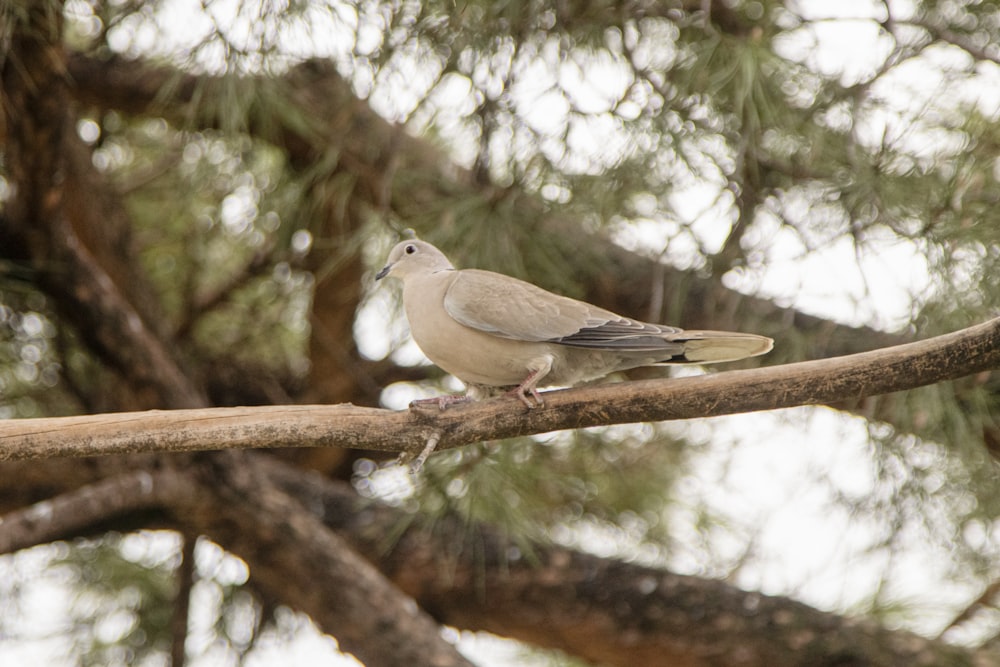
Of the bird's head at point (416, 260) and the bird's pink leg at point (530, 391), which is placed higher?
the bird's head at point (416, 260)

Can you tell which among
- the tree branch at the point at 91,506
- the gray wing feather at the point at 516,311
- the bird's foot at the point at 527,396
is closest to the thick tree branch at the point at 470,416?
the bird's foot at the point at 527,396

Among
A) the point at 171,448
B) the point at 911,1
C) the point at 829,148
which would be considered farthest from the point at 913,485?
the point at 171,448

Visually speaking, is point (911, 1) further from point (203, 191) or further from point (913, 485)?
point (203, 191)

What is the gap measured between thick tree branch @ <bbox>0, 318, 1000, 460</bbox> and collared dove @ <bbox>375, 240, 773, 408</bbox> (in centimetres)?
6

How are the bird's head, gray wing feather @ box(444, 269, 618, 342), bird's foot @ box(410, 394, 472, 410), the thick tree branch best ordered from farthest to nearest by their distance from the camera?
the bird's head → gray wing feather @ box(444, 269, 618, 342) → bird's foot @ box(410, 394, 472, 410) → the thick tree branch

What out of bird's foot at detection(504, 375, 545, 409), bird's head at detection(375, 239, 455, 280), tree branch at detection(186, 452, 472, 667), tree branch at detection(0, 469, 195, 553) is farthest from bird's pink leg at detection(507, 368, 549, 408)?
tree branch at detection(0, 469, 195, 553)

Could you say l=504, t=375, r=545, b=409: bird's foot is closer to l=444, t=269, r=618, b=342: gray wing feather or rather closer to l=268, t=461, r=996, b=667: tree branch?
l=444, t=269, r=618, b=342: gray wing feather

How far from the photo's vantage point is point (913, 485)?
2318 mm

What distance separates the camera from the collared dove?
160cm

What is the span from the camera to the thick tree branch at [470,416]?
1420mm

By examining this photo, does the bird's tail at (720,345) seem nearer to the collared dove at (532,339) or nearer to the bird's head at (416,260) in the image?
the collared dove at (532,339)

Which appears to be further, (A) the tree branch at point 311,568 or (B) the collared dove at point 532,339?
(A) the tree branch at point 311,568

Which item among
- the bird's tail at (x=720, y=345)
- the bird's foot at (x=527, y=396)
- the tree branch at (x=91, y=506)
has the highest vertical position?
the bird's tail at (x=720, y=345)

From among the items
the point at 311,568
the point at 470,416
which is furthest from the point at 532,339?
the point at 311,568
